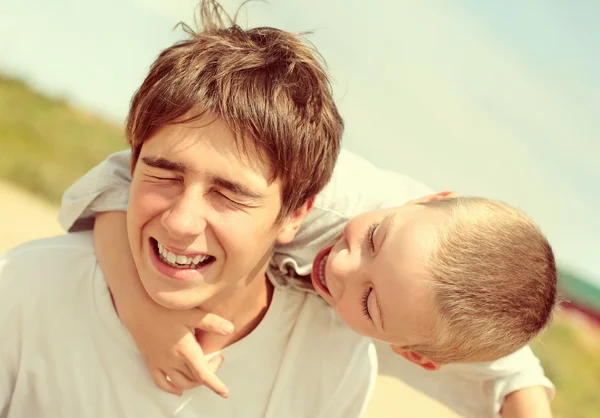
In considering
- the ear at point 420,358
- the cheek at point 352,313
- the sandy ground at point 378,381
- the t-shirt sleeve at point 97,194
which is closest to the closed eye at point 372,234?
the cheek at point 352,313

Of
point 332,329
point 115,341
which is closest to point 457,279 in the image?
point 332,329

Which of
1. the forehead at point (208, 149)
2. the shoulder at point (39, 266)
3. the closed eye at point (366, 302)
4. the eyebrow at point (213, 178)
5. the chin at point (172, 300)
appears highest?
the forehead at point (208, 149)

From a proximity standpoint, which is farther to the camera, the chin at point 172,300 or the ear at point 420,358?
the ear at point 420,358

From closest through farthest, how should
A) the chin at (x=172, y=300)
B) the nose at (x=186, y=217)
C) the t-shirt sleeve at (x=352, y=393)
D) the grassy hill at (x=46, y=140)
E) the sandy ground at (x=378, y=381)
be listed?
the nose at (x=186, y=217), the chin at (x=172, y=300), the t-shirt sleeve at (x=352, y=393), the sandy ground at (x=378, y=381), the grassy hill at (x=46, y=140)

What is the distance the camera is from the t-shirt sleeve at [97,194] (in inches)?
46.4

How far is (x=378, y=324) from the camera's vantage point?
105cm

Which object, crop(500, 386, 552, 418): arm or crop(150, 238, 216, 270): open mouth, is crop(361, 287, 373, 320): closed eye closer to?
crop(150, 238, 216, 270): open mouth

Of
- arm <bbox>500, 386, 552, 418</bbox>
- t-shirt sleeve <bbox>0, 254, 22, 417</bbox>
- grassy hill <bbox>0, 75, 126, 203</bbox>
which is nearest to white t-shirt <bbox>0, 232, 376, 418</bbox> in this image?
t-shirt sleeve <bbox>0, 254, 22, 417</bbox>

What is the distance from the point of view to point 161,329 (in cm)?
105

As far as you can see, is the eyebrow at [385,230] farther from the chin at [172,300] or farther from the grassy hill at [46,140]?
the grassy hill at [46,140]

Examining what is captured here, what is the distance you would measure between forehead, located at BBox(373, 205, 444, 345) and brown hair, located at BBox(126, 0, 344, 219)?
194 mm

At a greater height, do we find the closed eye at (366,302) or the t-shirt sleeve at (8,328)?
the closed eye at (366,302)

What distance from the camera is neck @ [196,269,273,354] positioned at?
115 cm

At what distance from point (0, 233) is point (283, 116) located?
177 centimetres
